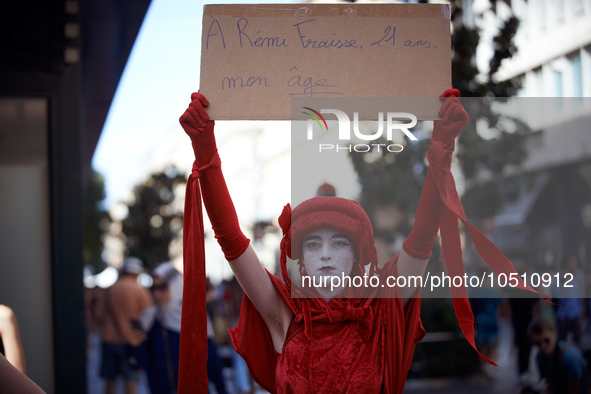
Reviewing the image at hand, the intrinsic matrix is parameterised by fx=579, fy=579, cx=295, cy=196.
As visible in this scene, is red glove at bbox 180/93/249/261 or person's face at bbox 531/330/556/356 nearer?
red glove at bbox 180/93/249/261

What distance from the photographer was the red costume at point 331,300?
2.01 metres

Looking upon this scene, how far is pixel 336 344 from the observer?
2.16 m

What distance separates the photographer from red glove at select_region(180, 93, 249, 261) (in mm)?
1968

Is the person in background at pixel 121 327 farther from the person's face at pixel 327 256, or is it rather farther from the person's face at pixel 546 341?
the person's face at pixel 327 256

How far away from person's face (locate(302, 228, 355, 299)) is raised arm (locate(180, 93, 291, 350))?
0.61ft

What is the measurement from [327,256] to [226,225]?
1.32 ft

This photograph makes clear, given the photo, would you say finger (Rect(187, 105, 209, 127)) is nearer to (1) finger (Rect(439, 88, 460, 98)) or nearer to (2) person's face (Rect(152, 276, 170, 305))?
(1) finger (Rect(439, 88, 460, 98))

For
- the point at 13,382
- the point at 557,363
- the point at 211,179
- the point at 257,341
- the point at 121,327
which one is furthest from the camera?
the point at 121,327

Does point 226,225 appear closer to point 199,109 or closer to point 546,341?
point 199,109

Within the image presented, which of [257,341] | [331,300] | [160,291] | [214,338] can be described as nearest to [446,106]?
[331,300]

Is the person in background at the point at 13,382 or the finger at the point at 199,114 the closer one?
the person in background at the point at 13,382

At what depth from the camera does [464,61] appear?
7.21 m

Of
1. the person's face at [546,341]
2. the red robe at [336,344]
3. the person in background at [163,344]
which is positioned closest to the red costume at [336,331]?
the red robe at [336,344]

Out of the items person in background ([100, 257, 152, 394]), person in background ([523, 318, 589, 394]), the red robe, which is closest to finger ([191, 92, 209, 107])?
the red robe
